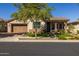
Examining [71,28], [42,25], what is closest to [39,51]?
[71,28]

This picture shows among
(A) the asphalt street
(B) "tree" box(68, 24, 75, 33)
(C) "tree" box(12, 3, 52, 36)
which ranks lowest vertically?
(A) the asphalt street

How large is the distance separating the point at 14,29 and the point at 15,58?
34.1 meters

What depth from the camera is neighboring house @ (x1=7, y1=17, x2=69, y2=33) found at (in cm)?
4394

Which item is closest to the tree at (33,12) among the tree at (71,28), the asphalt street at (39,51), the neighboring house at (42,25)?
the neighboring house at (42,25)

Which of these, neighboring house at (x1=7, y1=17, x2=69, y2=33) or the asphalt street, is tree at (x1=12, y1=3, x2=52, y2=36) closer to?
neighboring house at (x1=7, y1=17, x2=69, y2=33)

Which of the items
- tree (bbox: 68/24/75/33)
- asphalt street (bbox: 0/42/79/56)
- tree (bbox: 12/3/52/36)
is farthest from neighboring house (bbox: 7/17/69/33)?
asphalt street (bbox: 0/42/79/56)

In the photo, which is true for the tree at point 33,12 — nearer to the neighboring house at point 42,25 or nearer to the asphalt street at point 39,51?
the neighboring house at point 42,25

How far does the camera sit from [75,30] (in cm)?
4406

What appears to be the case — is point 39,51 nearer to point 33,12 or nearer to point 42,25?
point 33,12

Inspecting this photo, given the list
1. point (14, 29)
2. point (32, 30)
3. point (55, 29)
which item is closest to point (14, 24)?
point (14, 29)

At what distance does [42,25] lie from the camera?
43906 millimetres

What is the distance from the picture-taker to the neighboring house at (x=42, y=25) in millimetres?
43938

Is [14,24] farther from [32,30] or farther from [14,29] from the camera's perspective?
[32,30]

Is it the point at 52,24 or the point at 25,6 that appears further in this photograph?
the point at 52,24
